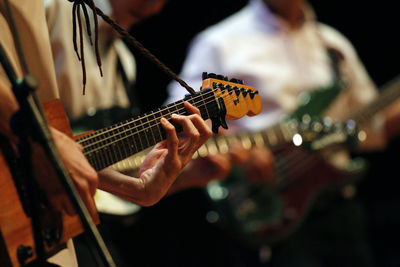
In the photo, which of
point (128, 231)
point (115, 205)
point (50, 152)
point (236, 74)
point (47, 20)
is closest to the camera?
point (50, 152)

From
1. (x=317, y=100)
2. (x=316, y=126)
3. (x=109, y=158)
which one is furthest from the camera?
(x=317, y=100)

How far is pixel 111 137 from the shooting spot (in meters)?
0.71

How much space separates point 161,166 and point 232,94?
18 cm

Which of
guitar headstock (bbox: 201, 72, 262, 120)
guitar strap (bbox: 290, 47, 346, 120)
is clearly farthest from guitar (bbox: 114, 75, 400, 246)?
guitar headstock (bbox: 201, 72, 262, 120)

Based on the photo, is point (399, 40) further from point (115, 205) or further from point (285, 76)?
point (115, 205)

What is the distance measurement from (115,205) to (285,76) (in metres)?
0.97

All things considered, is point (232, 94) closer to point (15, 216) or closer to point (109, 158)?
point (109, 158)

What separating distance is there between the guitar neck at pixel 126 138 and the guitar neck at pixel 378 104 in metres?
1.57

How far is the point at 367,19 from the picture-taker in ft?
10.9

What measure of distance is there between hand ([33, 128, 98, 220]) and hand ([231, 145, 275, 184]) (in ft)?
3.77

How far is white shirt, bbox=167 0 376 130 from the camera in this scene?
193 cm

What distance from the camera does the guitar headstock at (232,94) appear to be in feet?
2.59

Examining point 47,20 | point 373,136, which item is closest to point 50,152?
point 47,20

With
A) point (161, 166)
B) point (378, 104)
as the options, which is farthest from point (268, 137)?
point (161, 166)
